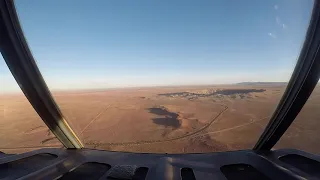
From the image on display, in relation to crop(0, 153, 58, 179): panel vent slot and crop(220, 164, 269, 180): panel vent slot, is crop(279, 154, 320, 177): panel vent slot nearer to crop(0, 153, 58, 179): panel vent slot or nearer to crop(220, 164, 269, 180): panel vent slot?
crop(220, 164, 269, 180): panel vent slot

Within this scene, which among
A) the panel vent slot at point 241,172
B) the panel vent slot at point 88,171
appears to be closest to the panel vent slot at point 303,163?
the panel vent slot at point 241,172

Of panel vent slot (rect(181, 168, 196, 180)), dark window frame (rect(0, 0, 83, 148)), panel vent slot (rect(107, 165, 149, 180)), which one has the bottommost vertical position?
panel vent slot (rect(107, 165, 149, 180))

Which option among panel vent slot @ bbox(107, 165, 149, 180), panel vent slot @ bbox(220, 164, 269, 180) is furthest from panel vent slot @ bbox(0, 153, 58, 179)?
panel vent slot @ bbox(220, 164, 269, 180)

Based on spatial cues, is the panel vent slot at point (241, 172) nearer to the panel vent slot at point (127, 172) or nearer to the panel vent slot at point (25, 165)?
the panel vent slot at point (127, 172)

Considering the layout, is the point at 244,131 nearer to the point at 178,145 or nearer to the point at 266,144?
the point at 178,145

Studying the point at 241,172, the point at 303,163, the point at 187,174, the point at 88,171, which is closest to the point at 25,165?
the point at 88,171

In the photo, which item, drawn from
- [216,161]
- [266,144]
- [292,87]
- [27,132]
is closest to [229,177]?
[216,161]
